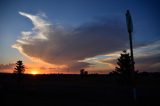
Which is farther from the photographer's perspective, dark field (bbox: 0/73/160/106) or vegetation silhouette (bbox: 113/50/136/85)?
vegetation silhouette (bbox: 113/50/136/85)

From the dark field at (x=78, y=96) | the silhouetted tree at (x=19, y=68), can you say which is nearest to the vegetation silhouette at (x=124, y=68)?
the dark field at (x=78, y=96)

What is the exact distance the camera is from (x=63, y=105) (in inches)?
737

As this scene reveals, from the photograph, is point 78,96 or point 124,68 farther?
point 124,68

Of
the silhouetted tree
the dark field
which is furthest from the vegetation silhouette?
the silhouetted tree

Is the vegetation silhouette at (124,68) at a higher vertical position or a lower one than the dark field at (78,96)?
higher

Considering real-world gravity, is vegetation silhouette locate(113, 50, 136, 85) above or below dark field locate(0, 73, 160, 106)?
above

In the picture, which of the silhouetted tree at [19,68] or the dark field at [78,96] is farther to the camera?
the silhouetted tree at [19,68]

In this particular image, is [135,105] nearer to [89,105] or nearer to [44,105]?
[89,105]

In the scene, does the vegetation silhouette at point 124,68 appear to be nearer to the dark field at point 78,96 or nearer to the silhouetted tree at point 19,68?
the dark field at point 78,96

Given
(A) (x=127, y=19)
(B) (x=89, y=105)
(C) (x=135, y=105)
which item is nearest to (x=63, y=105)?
(B) (x=89, y=105)

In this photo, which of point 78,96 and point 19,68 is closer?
point 78,96

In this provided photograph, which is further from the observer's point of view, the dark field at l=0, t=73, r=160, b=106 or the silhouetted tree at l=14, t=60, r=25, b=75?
the silhouetted tree at l=14, t=60, r=25, b=75

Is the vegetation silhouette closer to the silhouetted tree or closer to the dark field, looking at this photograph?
the dark field

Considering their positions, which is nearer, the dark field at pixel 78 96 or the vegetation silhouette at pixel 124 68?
the dark field at pixel 78 96
